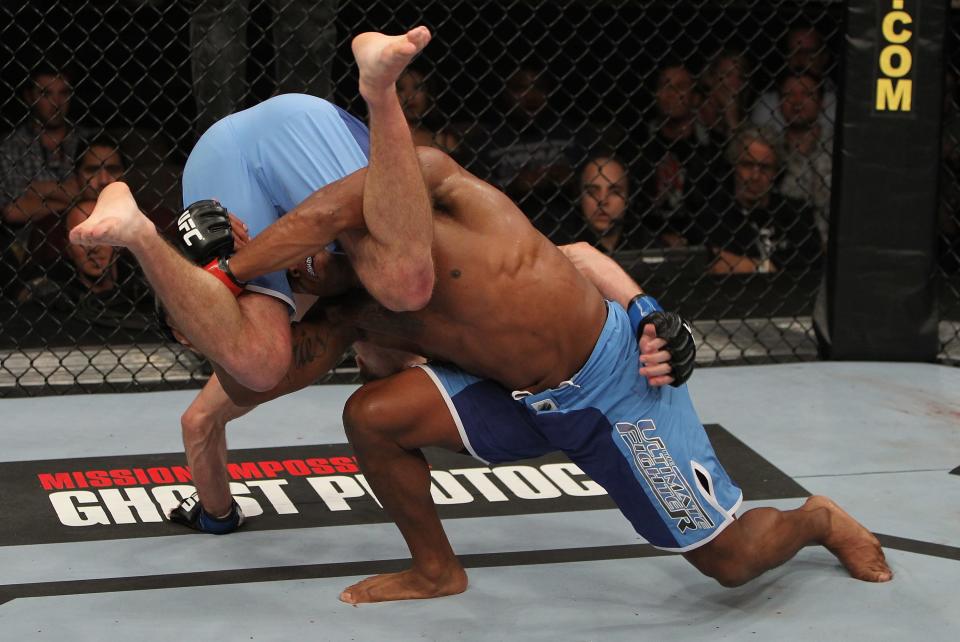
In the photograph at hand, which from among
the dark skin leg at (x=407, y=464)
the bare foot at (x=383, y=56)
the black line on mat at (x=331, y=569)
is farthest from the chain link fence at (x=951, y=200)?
the bare foot at (x=383, y=56)

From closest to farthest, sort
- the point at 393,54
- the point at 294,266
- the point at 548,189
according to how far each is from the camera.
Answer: the point at 393,54
the point at 294,266
the point at 548,189

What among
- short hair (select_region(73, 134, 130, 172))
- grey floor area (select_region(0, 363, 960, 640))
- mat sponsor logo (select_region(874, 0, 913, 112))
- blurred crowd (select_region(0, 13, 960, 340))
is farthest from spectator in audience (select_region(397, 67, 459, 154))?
mat sponsor logo (select_region(874, 0, 913, 112))

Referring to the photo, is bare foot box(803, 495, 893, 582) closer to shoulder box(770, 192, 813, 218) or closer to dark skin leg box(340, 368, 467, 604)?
dark skin leg box(340, 368, 467, 604)

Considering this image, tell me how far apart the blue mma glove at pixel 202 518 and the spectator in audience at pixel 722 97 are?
2463mm

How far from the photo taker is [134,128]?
4309mm

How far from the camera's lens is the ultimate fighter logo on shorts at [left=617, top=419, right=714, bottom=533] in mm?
1965

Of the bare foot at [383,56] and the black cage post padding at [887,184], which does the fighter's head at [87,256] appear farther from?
the bare foot at [383,56]

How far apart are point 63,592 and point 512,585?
2.54 feet

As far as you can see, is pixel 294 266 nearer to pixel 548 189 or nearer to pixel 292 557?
pixel 292 557

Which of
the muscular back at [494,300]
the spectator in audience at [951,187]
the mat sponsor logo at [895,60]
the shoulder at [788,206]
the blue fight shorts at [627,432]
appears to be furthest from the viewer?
the spectator in audience at [951,187]

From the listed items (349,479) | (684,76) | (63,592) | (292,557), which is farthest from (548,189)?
(63,592)

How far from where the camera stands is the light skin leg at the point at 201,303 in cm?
168

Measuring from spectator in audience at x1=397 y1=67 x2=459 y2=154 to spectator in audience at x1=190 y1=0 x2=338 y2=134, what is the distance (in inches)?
18.4

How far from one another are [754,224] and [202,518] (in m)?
2.52
